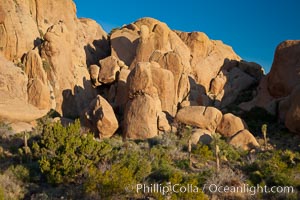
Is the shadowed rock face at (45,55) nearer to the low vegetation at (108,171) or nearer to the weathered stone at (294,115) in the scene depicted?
the low vegetation at (108,171)

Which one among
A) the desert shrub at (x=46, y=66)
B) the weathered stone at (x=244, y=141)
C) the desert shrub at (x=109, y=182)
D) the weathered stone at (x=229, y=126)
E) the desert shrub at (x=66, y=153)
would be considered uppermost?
the desert shrub at (x=46, y=66)

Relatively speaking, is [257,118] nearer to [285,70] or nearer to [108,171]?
[285,70]

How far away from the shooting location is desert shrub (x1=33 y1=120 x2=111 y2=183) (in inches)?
684

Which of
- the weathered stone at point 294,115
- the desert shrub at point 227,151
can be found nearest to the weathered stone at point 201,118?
the desert shrub at point 227,151

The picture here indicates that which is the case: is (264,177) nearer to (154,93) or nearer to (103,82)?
(154,93)

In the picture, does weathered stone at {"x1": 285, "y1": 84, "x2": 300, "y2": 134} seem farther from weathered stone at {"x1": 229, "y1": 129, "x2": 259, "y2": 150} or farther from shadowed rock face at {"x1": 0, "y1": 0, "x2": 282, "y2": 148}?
weathered stone at {"x1": 229, "y1": 129, "x2": 259, "y2": 150}

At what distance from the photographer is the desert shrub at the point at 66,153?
1738 cm

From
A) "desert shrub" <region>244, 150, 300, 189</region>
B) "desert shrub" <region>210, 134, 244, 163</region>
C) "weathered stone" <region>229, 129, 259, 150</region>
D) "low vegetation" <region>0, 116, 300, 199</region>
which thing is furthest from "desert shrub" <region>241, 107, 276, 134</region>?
"desert shrub" <region>244, 150, 300, 189</region>

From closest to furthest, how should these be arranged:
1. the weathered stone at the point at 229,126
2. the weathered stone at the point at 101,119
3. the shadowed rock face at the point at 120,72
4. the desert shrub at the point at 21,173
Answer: the desert shrub at the point at 21,173, the weathered stone at the point at 101,119, the weathered stone at the point at 229,126, the shadowed rock face at the point at 120,72

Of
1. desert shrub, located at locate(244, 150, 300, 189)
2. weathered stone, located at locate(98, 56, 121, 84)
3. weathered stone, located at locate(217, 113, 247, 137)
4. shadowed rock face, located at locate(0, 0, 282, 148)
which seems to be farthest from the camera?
weathered stone, located at locate(98, 56, 121, 84)

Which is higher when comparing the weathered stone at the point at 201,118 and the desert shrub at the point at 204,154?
the weathered stone at the point at 201,118

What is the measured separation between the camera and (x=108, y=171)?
15.8 meters

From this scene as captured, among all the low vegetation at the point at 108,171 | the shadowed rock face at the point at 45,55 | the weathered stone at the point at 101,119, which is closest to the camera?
the low vegetation at the point at 108,171

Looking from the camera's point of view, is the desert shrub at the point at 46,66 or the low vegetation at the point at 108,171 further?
the desert shrub at the point at 46,66
